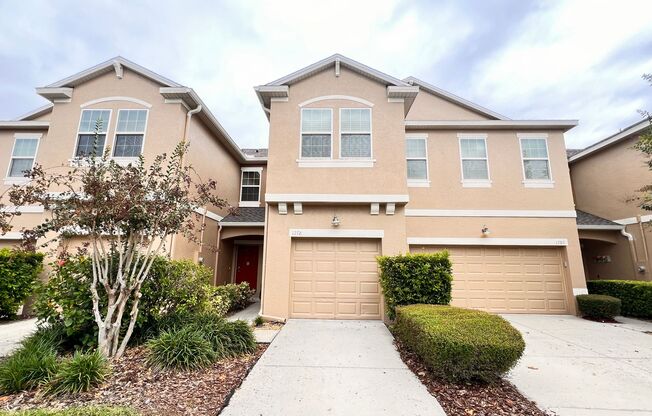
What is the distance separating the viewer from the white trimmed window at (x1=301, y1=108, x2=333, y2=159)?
880cm

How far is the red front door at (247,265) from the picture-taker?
13281 millimetres

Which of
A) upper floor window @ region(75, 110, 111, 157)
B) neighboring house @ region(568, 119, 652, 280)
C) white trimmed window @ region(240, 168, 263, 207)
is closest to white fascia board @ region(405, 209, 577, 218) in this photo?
neighboring house @ region(568, 119, 652, 280)

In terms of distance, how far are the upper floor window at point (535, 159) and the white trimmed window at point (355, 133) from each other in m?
6.22

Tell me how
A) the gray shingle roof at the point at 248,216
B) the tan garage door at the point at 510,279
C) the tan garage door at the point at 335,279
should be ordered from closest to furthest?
the tan garage door at the point at 335,279 → the tan garage door at the point at 510,279 → the gray shingle roof at the point at 248,216

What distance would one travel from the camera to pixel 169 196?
5.14m

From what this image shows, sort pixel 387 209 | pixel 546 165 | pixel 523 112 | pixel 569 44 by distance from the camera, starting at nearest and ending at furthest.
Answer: pixel 387 209 → pixel 569 44 → pixel 546 165 → pixel 523 112

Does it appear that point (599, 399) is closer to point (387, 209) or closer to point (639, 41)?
point (387, 209)

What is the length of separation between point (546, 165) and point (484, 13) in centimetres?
572

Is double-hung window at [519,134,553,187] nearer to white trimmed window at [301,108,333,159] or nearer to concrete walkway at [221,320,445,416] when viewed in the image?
white trimmed window at [301,108,333,159]

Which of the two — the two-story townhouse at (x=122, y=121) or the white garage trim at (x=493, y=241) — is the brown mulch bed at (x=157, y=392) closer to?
the two-story townhouse at (x=122, y=121)

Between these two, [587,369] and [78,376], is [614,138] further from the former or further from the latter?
[78,376]

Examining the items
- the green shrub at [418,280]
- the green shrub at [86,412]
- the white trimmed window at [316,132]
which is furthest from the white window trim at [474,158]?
the green shrub at [86,412]

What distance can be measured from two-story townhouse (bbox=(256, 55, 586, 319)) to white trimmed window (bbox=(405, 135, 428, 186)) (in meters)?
0.04

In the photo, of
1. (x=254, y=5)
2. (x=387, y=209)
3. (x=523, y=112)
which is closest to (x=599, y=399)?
(x=387, y=209)
